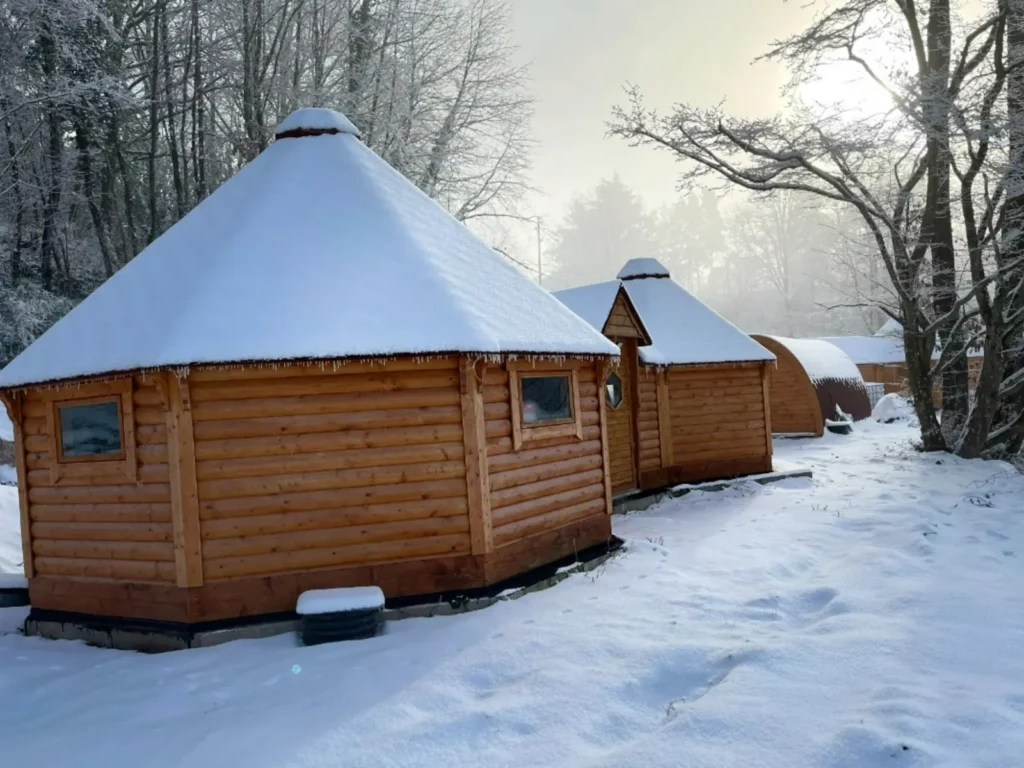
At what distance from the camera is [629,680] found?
5.05m

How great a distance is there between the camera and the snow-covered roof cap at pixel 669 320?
43.5 feet

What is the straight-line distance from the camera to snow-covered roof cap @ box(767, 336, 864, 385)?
22219mm

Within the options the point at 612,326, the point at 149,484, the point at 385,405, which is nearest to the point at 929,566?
the point at 385,405

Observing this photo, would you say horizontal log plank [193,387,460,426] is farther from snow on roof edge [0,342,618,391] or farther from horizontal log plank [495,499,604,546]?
horizontal log plank [495,499,604,546]

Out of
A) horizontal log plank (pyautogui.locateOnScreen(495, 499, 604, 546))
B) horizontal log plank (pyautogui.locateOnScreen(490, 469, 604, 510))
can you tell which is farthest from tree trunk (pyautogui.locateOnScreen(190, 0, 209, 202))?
horizontal log plank (pyautogui.locateOnScreen(495, 499, 604, 546))

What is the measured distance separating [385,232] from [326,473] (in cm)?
289

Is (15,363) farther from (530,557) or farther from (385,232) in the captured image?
(530,557)

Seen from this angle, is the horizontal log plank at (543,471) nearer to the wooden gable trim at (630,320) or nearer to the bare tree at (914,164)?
the wooden gable trim at (630,320)

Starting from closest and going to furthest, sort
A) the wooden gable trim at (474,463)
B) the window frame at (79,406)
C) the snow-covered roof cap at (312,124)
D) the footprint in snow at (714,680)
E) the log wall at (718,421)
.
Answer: the footprint in snow at (714,680) → the window frame at (79,406) → the wooden gable trim at (474,463) → the snow-covered roof cap at (312,124) → the log wall at (718,421)

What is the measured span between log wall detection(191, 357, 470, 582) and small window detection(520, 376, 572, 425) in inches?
46.6

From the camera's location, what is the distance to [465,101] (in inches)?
864

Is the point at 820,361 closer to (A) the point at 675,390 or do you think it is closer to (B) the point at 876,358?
(A) the point at 675,390

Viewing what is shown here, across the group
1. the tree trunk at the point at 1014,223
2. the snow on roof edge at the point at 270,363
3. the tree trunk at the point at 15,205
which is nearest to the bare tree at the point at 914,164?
the tree trunk at the point at 1014,223

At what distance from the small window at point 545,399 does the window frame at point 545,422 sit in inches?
1.1
